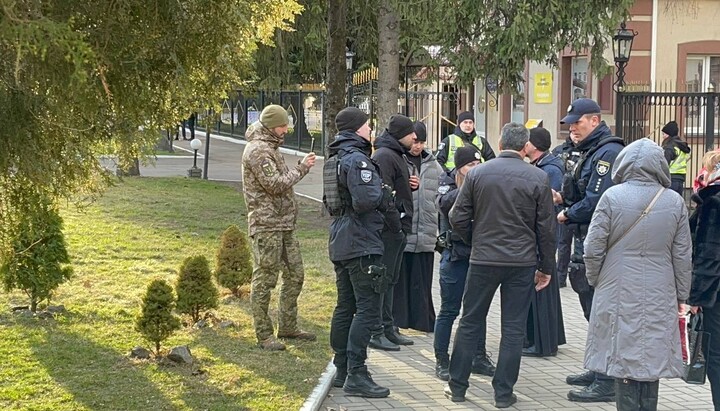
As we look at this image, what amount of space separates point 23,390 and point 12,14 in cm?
393

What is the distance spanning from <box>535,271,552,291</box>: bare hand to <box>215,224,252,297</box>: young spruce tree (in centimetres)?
427

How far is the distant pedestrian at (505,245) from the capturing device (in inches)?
262

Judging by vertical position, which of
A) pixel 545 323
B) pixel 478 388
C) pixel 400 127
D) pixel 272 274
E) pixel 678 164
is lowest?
pixel 478 388

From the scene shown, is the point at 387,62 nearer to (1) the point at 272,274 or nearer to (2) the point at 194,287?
(2) the point at 194,287

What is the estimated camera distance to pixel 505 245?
6.64 meters

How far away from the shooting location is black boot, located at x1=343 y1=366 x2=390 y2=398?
7.09m

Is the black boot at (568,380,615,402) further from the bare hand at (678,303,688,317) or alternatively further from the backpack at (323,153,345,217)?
the backpack at (323,153,345,217)

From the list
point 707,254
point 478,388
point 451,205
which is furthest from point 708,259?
point 451,205

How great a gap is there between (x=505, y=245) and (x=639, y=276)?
113 centimetres

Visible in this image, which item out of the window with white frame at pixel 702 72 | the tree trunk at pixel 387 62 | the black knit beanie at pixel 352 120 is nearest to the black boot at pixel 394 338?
the black knit beanie at pixel 352 120

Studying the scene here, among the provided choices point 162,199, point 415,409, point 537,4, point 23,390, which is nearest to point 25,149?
point 23,390

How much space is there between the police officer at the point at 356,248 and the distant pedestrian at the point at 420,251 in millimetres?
1492

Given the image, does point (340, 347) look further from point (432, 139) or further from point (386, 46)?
point (432, 139)

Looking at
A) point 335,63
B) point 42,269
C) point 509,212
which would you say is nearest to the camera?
point 509,212
